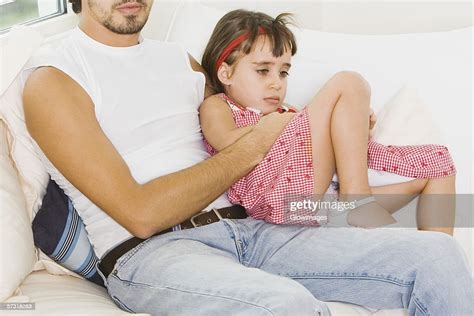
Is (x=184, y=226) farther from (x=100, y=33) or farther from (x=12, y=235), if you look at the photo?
(x=100, y=33)

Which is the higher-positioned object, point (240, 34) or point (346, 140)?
point (240, 34)

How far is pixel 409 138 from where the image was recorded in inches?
80.7

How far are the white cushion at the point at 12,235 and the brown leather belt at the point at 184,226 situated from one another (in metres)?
0.16

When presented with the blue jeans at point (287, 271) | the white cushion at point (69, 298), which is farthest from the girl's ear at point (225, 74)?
the white cushion at point (69, 298)

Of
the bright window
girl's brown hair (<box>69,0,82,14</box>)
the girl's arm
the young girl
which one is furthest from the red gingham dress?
the bright window

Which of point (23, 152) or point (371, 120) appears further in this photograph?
point (371, 120)

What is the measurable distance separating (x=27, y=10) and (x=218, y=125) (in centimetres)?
87

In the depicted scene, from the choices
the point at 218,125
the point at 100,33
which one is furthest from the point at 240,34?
the point at 100,33

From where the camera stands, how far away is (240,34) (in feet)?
6.89

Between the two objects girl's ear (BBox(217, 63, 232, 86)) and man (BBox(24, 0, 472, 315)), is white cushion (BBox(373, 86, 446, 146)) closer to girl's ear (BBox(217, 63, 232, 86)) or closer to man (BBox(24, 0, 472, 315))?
Answer: man (BBox(24, 0, 472, 315))

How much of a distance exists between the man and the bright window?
524 millimetres

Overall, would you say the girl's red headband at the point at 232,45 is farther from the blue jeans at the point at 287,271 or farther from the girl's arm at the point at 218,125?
the blue jeans at the point at 287,271

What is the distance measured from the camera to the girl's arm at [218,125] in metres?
1.97

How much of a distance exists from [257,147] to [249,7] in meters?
0.97
